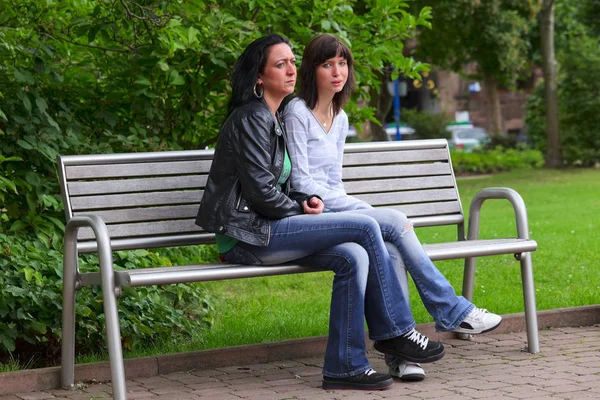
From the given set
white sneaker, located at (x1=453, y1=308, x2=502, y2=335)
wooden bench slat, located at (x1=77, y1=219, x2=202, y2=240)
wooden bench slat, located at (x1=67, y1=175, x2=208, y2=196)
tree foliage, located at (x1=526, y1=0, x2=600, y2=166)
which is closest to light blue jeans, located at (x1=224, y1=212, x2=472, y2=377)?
white sneaker, located at (x1=453, y1=308, x2=502, y2=335)

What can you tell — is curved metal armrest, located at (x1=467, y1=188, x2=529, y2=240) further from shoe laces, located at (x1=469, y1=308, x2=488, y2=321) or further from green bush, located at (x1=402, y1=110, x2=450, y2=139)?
green bush, located at (x1=402, y1=110, x2=450, y2=139)

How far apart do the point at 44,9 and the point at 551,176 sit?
1932 centimetres

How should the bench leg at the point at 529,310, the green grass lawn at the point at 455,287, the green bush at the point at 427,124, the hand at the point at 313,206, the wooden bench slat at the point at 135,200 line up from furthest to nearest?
1. the green bush at the point at 427,124
2. the green grass lawn at the point at 455,287
3. the bench leg at the point at 529,310
4. the wooden bench slat at the point at 135,200
5. the hand at the point at 313,206

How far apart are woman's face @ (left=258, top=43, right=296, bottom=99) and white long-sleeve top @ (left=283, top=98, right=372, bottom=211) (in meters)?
0.18

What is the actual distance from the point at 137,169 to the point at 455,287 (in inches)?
125

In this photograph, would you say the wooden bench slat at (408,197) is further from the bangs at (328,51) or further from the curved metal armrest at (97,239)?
the curved metal armrest at (97,239)

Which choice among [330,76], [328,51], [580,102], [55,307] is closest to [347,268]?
[330,76]

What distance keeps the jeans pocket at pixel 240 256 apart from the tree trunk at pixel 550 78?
23.2 metres

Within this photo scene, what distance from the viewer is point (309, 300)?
697 cm

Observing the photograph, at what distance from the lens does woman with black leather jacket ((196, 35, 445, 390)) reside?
4.43 m

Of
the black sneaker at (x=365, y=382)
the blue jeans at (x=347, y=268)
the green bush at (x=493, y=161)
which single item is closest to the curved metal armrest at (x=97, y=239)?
the blue jeans at (x=347, y=268)

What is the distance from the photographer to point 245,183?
444 cm

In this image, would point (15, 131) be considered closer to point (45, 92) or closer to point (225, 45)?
point (45, 92)

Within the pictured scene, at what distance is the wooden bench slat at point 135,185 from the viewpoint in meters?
4.73
